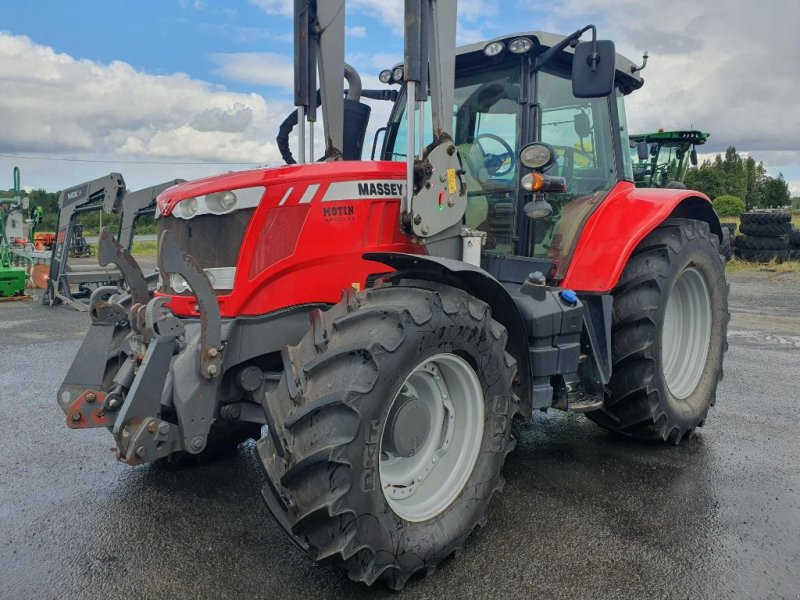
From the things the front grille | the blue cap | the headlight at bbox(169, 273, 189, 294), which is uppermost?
the front grille

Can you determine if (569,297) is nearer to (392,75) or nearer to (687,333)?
(687,333)

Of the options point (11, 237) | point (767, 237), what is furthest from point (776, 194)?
point (11, 237)

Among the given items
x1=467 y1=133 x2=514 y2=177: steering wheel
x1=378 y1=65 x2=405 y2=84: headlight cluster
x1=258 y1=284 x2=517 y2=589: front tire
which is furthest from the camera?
x1=378 y1=65 x2=405 y2=84: headlight cluster

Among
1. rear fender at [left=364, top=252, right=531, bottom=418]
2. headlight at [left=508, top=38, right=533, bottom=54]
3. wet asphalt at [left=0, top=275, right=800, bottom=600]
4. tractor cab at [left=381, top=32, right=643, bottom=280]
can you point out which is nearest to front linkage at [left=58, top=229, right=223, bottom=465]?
wet asphalt at [left=0, top=275, right=800, bottom=600]

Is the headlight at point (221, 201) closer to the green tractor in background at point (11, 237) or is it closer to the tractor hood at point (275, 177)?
the tractor hood at point (275, 177)

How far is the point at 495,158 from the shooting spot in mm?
3842

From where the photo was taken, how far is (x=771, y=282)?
14.4 m

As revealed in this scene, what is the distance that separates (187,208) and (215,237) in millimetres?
229

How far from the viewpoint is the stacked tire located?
653 inches

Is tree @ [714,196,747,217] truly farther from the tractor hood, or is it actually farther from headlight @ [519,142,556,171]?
the tractor hood

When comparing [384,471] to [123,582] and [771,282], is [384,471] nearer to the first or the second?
[123,582]

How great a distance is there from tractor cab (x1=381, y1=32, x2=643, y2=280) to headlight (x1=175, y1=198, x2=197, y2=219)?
1350 mm

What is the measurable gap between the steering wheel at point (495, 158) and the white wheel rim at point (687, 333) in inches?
64.6

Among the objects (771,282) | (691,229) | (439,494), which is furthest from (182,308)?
(771,282)
